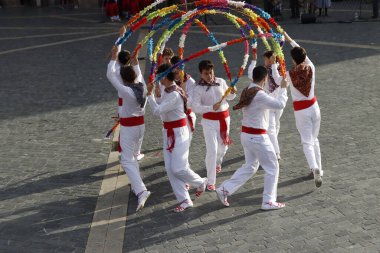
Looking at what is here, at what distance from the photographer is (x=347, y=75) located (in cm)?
1392

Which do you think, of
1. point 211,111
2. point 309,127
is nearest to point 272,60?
point 309,127

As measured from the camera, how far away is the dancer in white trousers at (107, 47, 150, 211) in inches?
315

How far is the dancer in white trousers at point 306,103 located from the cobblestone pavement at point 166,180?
405 mm

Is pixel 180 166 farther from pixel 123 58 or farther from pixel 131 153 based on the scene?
pixel 123 58

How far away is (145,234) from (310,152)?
2.52 metres

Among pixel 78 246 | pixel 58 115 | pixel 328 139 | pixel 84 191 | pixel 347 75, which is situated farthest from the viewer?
pixel 347 75

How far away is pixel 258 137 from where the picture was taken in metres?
7.66

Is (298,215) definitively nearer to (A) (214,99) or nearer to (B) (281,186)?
(B) (281,186)

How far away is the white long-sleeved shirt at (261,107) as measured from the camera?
7520 mm

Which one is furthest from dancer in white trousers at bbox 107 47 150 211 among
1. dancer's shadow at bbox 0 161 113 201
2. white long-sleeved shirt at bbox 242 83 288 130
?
white long-sleeved shirt at bbox 242 83 288 130

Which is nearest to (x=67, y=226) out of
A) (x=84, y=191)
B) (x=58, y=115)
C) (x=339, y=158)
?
(x=84, y=191)

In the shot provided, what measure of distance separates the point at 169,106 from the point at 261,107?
112cm

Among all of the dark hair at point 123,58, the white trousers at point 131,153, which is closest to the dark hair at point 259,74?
the white trousers at point 131,153

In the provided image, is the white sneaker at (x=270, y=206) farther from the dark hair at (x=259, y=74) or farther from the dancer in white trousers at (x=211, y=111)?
the dark hair at (x=259, y=74)
